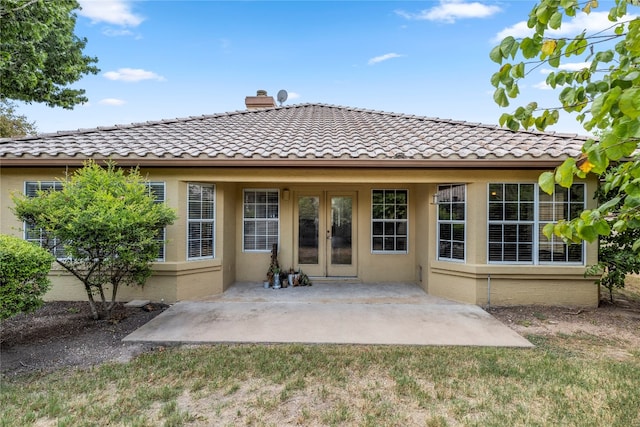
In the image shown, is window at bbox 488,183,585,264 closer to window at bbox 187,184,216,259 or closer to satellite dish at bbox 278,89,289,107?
window at bbox 187,184,216,259

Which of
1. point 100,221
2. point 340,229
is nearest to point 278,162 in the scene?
point 340,229

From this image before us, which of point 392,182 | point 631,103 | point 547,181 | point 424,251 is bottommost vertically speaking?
point 424,251

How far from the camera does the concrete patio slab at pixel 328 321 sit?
183 inches

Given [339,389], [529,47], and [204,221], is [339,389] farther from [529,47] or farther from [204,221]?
[204,221]

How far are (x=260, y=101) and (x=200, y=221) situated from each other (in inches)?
270

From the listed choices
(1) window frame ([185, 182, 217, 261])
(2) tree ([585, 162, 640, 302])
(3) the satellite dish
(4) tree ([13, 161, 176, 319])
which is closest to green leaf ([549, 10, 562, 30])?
(4) tree ([13, 161, 176, 319])

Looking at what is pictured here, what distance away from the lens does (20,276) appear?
13.3 feet

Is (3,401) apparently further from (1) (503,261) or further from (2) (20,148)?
(1) (503,261)

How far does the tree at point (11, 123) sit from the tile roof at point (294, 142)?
16851mm

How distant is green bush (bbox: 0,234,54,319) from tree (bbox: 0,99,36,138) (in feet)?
68.8

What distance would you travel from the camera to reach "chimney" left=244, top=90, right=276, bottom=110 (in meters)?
12.0

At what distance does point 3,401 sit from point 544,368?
593 centimetres

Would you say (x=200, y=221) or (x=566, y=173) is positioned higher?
(x=566, y=173)

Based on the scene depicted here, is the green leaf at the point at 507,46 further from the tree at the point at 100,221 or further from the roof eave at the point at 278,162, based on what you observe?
the tree at the point at 100,221
